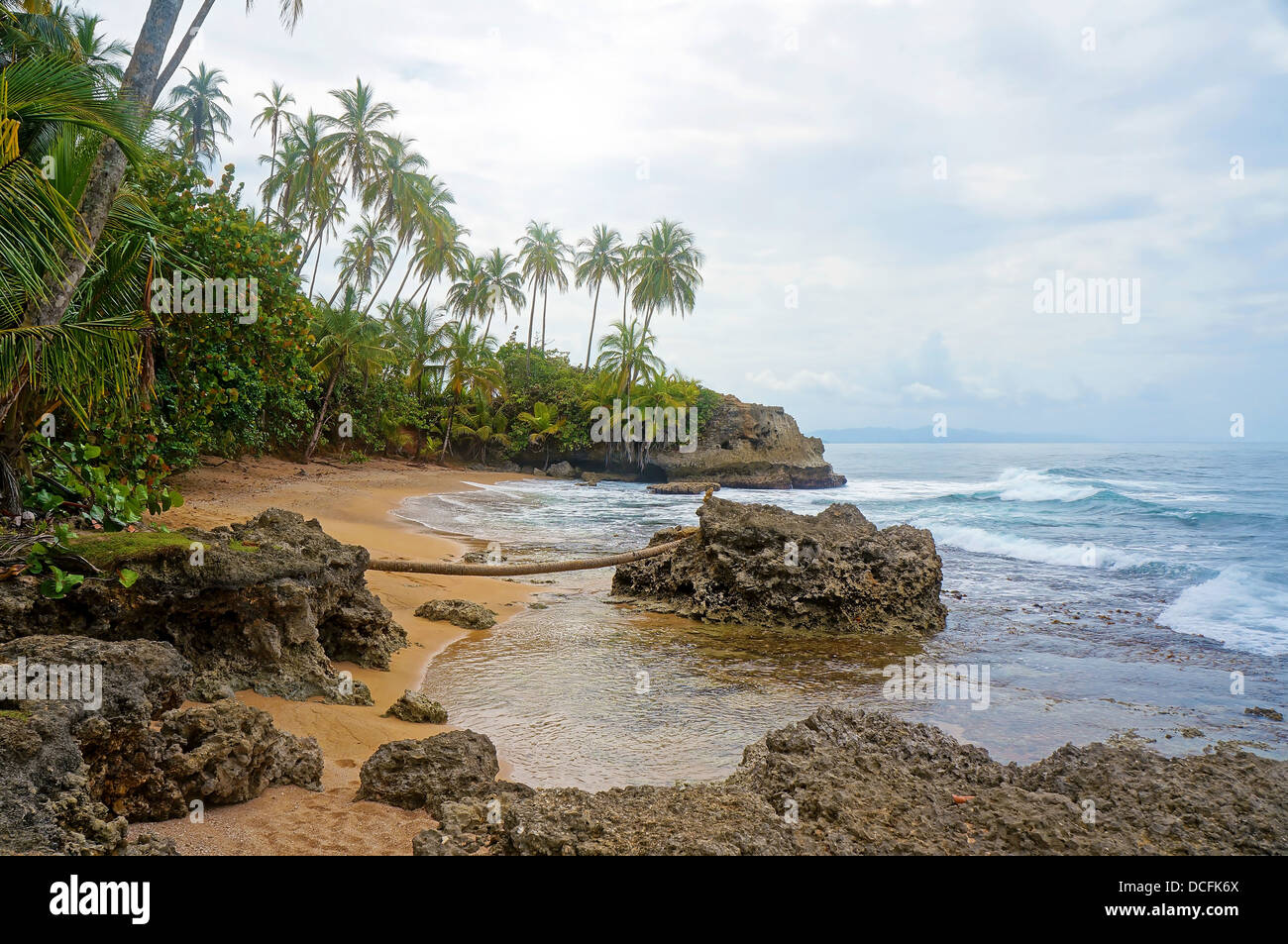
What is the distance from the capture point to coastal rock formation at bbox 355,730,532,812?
11.1 feet

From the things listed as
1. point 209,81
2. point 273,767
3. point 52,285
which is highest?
point 209,81

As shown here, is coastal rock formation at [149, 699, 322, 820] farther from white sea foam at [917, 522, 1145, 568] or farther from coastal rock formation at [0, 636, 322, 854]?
white sea foam at [917, 522, 1145, 568]

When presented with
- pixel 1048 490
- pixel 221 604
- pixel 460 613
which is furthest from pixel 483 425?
pixel 221 604

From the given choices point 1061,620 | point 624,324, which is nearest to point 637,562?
point 1061,620

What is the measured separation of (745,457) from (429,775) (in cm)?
3847

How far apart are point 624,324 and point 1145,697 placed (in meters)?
34.0

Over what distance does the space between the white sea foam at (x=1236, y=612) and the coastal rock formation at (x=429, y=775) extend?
9185mm

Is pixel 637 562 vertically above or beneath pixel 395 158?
beneath

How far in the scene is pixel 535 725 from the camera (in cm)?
514

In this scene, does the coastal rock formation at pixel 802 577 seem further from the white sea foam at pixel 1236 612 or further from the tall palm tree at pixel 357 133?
the tall palm tree at pixel 357 133

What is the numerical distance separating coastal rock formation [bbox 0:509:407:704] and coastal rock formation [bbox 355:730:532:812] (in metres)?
1.32

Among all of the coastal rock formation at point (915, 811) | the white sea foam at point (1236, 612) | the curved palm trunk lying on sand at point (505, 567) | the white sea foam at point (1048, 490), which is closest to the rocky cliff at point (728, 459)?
the white sea foam at point (1048, 490)
